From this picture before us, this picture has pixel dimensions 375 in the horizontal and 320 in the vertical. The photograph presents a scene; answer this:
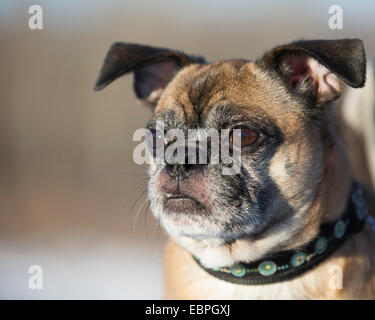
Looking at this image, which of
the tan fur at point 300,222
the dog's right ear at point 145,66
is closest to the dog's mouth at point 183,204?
the tan fur at point 300,222

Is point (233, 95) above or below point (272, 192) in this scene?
above

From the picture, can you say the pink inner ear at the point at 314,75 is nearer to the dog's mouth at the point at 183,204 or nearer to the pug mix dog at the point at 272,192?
the pug mix dog at the point at 272,192

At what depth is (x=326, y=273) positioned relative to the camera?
3.03m

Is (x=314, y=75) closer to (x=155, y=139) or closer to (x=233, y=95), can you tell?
(x=233, y=95)

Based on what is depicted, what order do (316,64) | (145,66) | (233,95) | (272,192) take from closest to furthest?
(272,192)
(233,95)
(316,64)
(145,66)

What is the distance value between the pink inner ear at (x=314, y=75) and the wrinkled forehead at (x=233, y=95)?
147mm

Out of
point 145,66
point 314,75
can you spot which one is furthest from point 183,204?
point 145,66

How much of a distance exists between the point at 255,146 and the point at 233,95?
0.38m

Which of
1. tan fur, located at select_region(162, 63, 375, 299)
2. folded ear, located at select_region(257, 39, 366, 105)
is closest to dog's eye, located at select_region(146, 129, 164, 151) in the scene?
tan fur, located at select_region(162, 63, 375, 299)

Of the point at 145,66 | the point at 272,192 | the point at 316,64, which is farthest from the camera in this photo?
the point at 145,66

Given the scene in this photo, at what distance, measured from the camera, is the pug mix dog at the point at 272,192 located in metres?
2.93

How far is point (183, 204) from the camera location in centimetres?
294

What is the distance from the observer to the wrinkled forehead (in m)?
3.14

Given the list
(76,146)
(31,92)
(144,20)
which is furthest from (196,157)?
(144,20)
